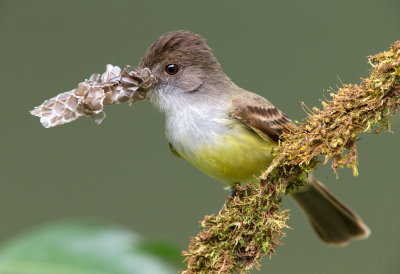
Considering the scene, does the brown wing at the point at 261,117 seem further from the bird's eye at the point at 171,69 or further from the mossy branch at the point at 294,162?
the mossy branch at the point at 294,162

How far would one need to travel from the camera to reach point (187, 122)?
425 centimetres

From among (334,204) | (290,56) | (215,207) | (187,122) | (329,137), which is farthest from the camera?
(215,207)

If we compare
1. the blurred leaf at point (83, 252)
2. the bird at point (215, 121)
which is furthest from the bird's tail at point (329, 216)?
the blurred leaf at point (83, 252)

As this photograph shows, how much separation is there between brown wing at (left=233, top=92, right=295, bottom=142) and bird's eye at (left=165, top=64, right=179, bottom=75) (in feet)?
1.71

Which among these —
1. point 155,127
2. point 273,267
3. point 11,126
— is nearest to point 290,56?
point 155,127

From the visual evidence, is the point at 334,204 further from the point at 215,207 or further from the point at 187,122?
the point at 215,207

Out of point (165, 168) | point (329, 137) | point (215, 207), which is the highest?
point (165, 168)

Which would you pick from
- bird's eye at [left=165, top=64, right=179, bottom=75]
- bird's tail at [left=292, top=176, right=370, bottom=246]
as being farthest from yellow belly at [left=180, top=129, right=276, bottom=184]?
bird's tail at [left=292, top=176, right=370, bottom=246]

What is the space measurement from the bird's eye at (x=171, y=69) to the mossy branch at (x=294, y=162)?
157 centimetres

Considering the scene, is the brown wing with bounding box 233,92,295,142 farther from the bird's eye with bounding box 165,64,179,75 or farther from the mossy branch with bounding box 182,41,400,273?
the mossy branch with bounding box 182,41,400,273

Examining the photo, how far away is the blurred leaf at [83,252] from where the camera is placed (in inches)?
107

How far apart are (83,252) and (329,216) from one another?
2.62 meters

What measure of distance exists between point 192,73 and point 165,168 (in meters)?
4.06

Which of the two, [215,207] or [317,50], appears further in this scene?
[215,207]
